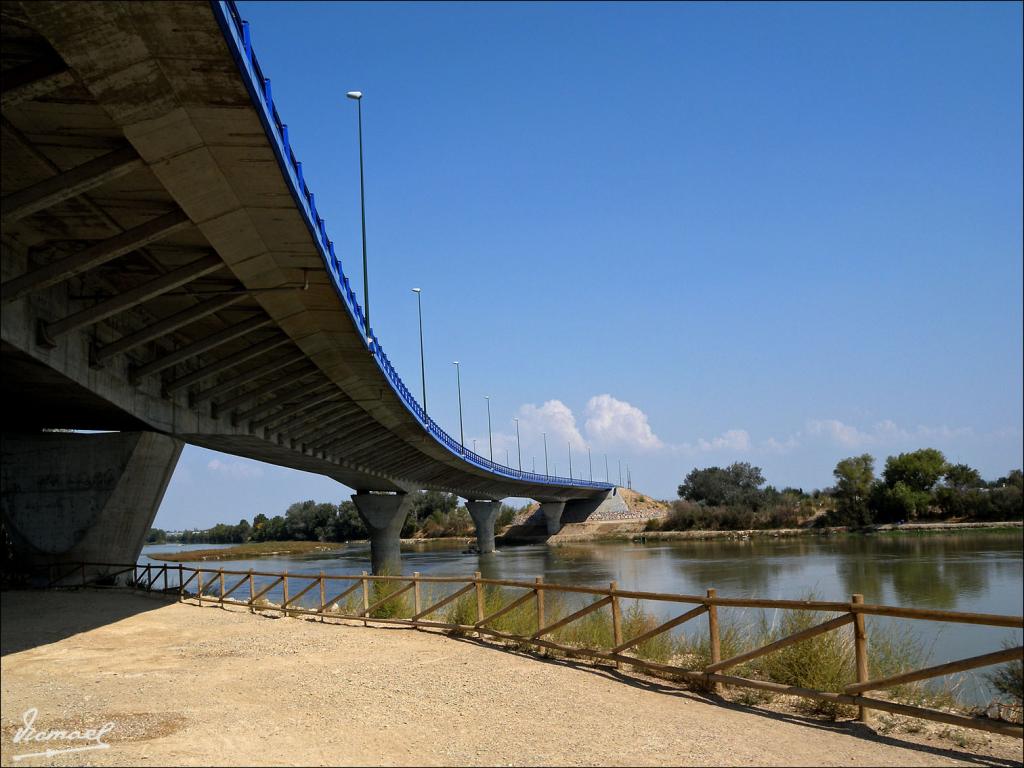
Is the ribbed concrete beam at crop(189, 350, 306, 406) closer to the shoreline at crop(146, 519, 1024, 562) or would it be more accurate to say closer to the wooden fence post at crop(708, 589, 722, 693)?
the wooden fence post at crop(708, 589, 722, 693)

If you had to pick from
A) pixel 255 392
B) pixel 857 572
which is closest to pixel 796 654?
pixel 255 392

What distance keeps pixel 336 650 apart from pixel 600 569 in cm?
3827

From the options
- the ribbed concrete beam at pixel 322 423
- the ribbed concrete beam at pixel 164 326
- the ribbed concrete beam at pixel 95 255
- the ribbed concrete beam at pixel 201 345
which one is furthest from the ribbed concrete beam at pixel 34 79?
the ribbed concrete beam at pixel 322 423

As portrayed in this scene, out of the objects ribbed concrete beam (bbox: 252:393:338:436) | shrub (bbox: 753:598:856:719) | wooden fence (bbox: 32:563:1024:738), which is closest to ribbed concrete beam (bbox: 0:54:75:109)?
wooden fence (bbox: 32:563:1024:738)

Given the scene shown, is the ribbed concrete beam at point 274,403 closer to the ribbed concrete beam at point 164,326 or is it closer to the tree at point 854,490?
the ribbed concrete beam at point 164,326

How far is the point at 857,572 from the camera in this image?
3878cm

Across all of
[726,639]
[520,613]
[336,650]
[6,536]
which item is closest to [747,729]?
[726,639]

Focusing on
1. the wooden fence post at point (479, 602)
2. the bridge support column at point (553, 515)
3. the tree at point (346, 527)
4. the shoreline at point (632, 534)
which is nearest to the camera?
the wooden fence post at point (479, 602)

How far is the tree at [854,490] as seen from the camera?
76.6 metres

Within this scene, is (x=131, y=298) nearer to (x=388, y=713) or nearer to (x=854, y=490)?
(x=388, y=713)

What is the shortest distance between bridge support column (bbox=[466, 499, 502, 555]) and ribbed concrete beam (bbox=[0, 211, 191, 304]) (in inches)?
2979

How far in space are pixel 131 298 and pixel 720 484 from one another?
106 meters

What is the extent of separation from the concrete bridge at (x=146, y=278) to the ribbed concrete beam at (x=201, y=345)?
0.06 metres

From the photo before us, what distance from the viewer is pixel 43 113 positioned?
1051 centimetres
